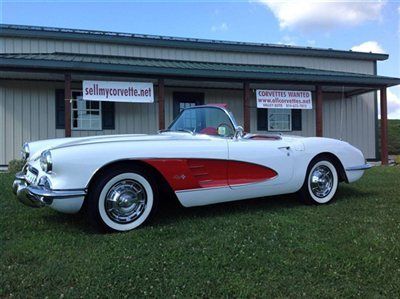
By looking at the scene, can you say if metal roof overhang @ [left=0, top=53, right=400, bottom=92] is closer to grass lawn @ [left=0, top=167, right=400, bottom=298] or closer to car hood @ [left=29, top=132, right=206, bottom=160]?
car hood @ [left=29, top=132, right=206, bottom=160]

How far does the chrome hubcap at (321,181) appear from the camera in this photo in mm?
5562

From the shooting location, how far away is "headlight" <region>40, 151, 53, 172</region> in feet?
12.8

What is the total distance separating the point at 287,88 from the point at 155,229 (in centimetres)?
1148

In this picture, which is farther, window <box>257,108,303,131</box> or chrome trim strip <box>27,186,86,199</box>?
window <box>257,108,303,131</box>

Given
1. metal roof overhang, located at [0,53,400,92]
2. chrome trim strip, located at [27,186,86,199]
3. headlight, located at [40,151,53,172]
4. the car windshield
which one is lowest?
chrome trim strip, located at [27,186,86,199]

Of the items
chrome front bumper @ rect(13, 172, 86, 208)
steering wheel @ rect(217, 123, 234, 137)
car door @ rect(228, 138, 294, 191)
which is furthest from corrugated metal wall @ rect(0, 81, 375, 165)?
car door @ rect(228, 138, 294, 191)

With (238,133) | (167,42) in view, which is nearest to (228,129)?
(238,133)

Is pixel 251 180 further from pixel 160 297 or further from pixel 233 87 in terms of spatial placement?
pixel 233 87

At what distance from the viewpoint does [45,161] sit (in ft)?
13.2

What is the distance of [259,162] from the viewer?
4.96 metres

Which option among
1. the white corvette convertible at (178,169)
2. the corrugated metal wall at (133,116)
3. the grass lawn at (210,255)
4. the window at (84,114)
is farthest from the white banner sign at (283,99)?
the grass lawn at (210,255)

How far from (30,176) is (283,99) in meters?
10.5

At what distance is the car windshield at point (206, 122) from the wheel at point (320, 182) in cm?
130

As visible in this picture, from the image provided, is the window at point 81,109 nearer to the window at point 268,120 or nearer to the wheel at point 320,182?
the window at point 268,120
